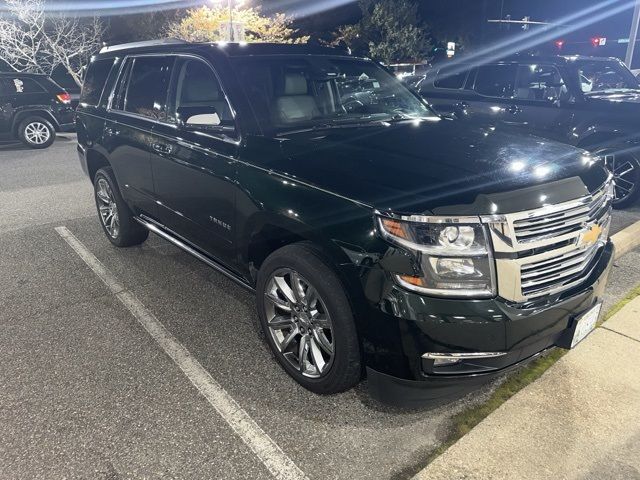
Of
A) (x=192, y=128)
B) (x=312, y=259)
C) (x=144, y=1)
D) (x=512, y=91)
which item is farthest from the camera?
(x=144, y=1)

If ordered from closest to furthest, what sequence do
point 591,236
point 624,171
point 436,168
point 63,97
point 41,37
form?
point 436,168 < point 591,236 < point 624,171 < point 63,97 < point 41,37

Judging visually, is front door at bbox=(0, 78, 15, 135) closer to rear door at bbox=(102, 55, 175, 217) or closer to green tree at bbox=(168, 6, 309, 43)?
rear door at bbox=(102, 55, 175, 217)

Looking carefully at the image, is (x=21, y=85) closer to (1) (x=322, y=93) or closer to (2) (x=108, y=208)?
(2) (x=108, y=208)

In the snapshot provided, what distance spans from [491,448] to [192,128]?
2577 mm

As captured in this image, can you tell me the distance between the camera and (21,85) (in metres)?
10.8

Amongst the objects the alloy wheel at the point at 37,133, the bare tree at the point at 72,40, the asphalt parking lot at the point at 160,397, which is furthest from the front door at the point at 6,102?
the bare tree at the point at 72,40

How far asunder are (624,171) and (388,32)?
25.2m

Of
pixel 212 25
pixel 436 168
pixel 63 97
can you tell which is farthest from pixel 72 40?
pixel 436 168

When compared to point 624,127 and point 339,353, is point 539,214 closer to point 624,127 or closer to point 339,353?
point 339,353

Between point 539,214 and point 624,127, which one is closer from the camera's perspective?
point 539,214

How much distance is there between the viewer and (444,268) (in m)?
2.16

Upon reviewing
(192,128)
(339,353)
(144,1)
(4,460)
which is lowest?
(4,460)

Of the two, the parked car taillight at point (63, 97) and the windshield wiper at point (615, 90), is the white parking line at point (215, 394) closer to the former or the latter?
the windshield wiper at point (615, 90)

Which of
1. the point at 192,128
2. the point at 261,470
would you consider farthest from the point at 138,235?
the point at 261,470
